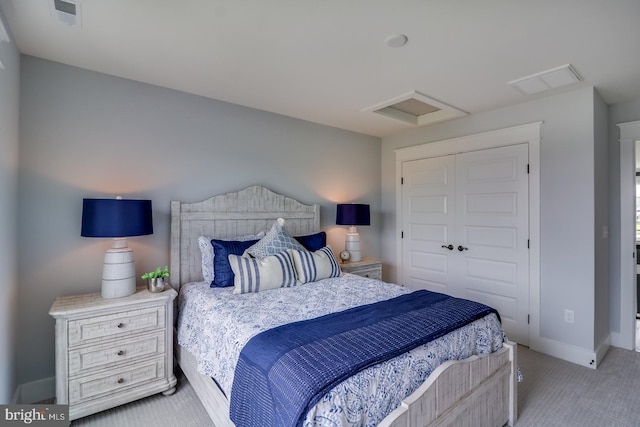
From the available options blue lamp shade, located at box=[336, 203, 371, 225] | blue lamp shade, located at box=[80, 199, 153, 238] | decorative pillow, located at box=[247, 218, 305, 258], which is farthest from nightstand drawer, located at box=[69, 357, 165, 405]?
blue lamp shade, located at box=[336, 203, 371, 225]

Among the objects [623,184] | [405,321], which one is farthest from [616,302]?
[405,321]

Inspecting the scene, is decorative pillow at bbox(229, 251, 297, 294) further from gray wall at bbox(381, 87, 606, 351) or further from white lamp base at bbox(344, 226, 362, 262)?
gray wall at bbox(381, 87, 606, 351)

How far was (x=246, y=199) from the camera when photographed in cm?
318

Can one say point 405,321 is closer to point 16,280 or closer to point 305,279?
point 305,279

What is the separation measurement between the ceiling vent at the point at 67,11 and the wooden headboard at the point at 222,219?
1.39 meters

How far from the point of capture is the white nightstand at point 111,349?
1.97 metres

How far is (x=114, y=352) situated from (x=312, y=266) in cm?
155

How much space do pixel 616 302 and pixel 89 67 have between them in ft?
17.0

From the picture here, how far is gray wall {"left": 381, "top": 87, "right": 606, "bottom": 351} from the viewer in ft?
9.10

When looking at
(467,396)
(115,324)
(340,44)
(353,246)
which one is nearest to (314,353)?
(467,396)

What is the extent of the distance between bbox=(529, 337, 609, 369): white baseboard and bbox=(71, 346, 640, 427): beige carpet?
0.21 feet

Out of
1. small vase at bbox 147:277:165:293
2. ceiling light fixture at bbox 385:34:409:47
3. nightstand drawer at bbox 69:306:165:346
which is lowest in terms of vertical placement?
nightstand drawer at bbox 69:306:165:346

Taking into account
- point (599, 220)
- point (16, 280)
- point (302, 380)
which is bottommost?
point (302, 380)

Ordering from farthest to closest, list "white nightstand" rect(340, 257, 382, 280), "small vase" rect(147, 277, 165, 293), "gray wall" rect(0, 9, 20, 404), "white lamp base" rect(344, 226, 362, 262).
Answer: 1. "white lamp base" rect(344, 226, 362, 262)
2. "white nightstand" rect(340, 257, 382, 280)
3. "small vase" rect(147, 277, 165, 293)
4. "gray wall" rect(0, 9, 20, 404)
